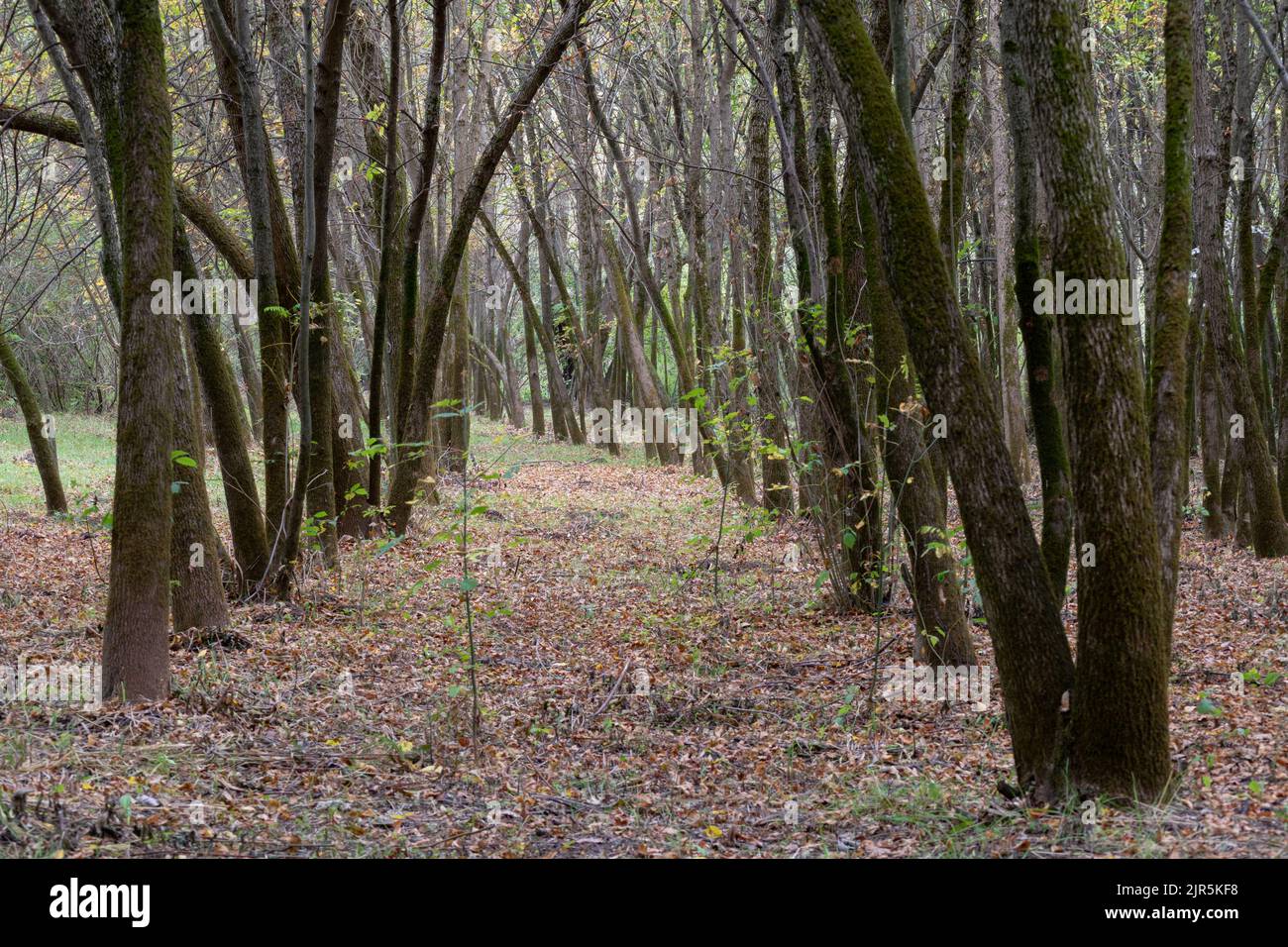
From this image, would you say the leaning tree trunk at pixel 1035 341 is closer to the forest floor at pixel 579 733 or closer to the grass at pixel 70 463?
the forest floor at pixel 579 733

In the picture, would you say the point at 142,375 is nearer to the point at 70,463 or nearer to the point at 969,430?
the point at 969,430

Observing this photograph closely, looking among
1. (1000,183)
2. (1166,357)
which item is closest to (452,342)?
(1000,183)

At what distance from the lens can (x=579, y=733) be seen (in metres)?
6.09

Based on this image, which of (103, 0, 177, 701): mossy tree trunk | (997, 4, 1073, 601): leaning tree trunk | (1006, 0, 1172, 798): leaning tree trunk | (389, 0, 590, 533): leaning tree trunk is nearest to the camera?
(1006, 0, 1172, 798): leaning tree trunk

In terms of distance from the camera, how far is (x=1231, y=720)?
5.81 m

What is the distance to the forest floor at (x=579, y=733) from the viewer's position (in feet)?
14.1

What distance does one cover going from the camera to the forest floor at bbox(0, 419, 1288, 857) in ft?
14.1

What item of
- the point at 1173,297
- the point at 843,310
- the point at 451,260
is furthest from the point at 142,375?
the point at 451,260

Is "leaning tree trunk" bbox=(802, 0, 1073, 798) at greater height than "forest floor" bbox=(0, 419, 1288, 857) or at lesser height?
greater

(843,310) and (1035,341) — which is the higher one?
(843,310)

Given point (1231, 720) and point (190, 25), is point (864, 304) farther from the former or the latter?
point (190, 25)

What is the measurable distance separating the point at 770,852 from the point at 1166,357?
122 inches

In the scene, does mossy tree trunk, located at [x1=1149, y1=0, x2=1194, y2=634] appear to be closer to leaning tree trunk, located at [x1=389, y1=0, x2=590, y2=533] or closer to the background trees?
the background trees

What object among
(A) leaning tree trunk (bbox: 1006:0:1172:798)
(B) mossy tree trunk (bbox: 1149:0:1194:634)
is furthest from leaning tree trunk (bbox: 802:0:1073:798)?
(B) mossy tree trunk (bbox: 1149:0:1194:634)
